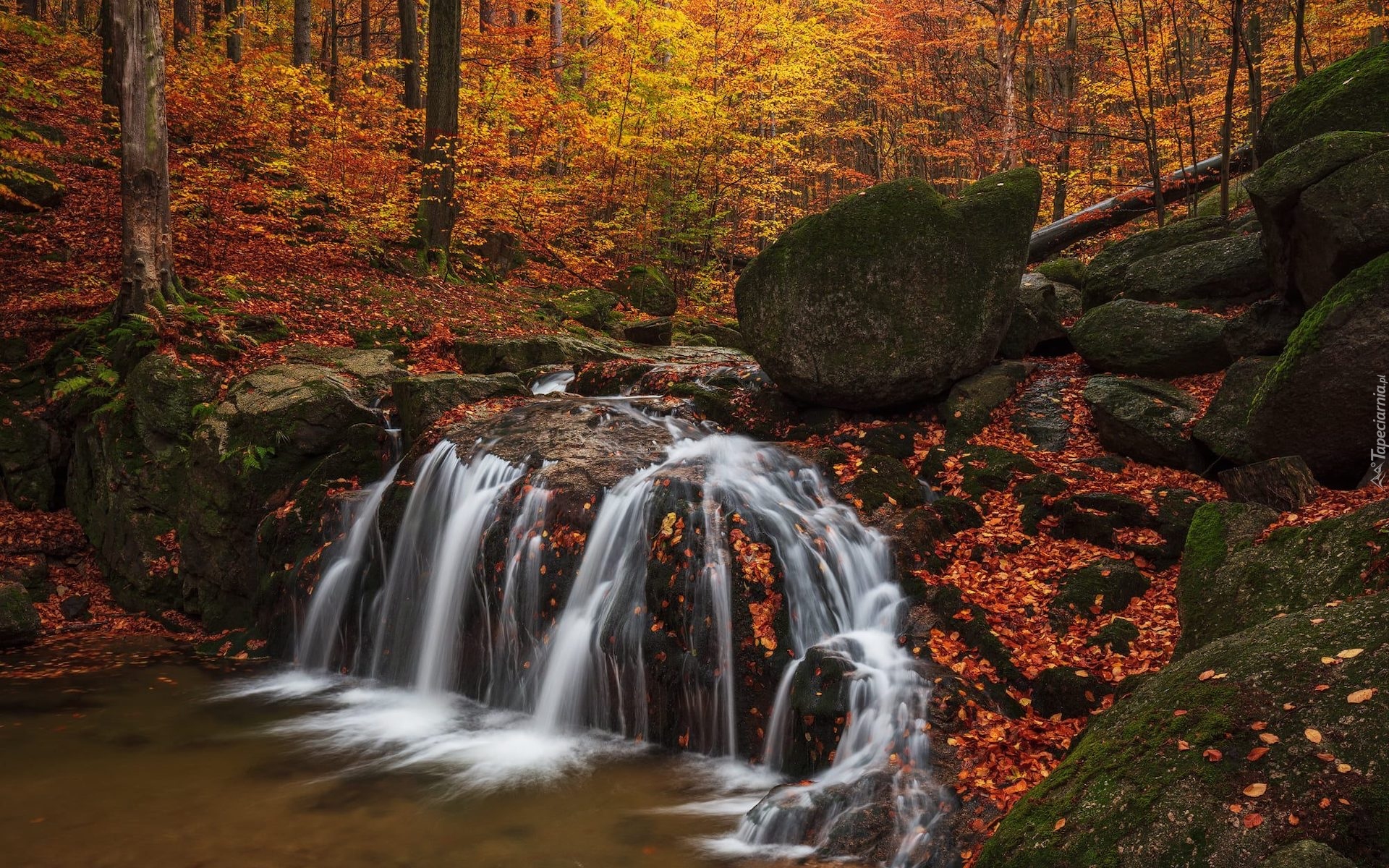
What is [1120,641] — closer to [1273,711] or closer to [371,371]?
[1273,711]

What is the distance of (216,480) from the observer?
9.42m

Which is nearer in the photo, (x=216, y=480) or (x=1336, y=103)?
(x=1336, y=103)

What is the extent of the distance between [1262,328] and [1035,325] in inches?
102

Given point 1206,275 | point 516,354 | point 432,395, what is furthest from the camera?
point 516,354

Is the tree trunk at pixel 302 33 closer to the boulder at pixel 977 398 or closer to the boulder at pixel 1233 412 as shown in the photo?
the boulder at pixel 977 398

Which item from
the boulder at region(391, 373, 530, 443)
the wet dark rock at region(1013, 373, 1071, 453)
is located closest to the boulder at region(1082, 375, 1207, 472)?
the wet dark rock at region(1013, 373, 1071, 453)

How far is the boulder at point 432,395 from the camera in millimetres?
9664

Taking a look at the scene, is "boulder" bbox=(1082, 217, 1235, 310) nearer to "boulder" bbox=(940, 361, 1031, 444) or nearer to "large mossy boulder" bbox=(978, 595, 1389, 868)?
"boulder" bbox=(940, 361, 1031, 444)

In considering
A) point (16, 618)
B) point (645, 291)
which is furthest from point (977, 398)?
point (645, 291)

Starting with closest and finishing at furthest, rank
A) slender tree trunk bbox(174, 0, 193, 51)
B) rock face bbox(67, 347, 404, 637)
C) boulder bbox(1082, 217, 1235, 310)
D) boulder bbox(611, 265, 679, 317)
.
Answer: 1. rock face bbox(67, 347, 404, 637)
2. boulder bbox(1082, 217, 1235, 310)
3. boulder bbox(611, 265, 679, 317)
4. slender tree trunk bbox(174, 0, 193, 51)

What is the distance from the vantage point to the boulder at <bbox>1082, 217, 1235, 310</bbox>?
9.93m

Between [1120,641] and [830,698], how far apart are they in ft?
6.76

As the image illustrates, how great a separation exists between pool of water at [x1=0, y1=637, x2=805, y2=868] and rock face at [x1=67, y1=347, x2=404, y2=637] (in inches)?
63.9

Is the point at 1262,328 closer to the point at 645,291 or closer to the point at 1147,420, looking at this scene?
the point at 1147,420
